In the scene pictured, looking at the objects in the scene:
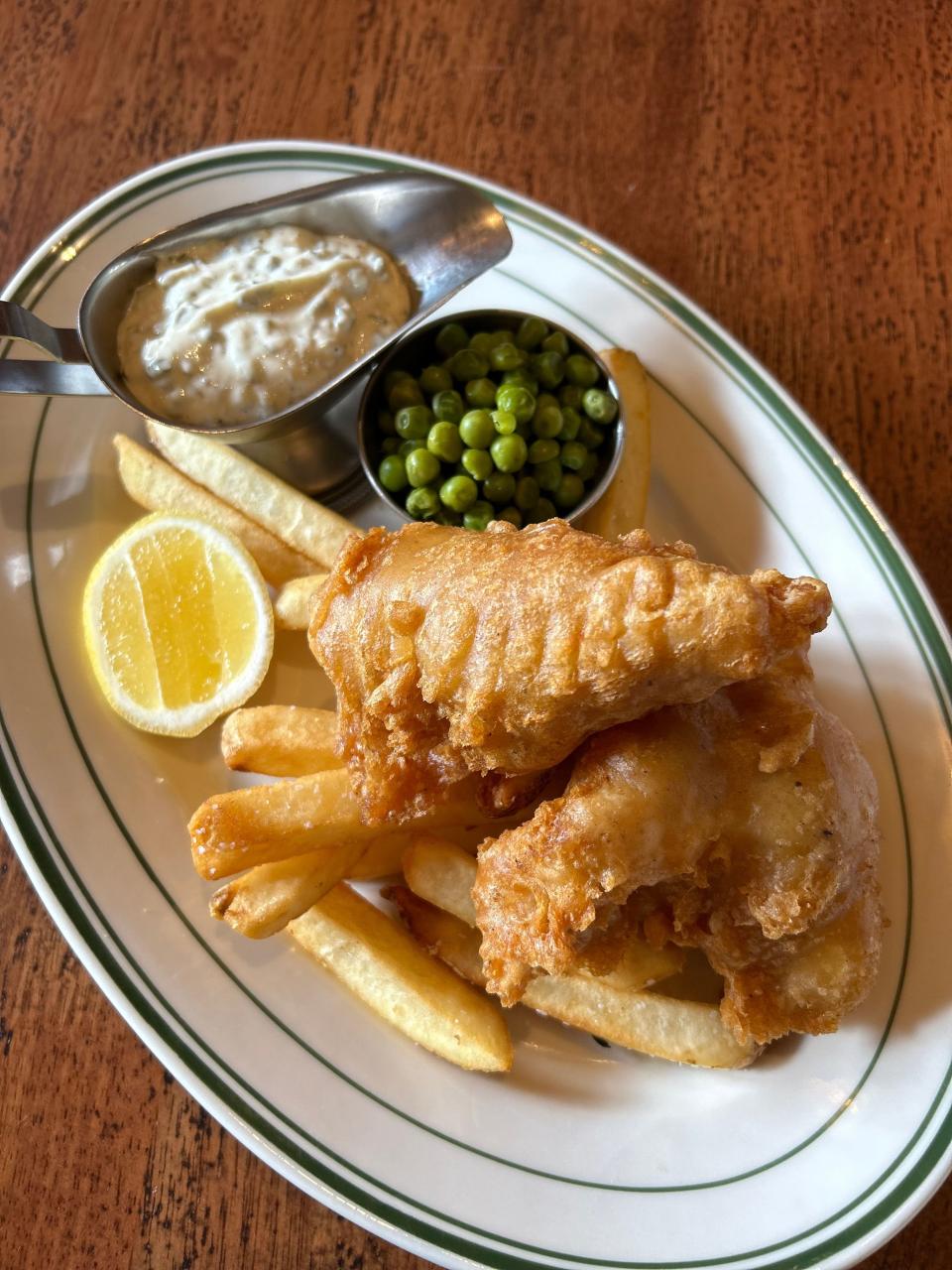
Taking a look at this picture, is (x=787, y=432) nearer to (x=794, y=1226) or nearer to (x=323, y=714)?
(x=323, y=714)

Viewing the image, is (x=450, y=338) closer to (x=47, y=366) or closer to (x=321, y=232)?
(x=321, y=232)

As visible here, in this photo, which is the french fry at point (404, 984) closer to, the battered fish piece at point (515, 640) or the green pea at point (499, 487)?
the battered fish piece at point (515, 640)

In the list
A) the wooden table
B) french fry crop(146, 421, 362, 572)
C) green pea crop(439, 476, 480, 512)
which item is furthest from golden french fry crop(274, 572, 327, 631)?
the wooden table

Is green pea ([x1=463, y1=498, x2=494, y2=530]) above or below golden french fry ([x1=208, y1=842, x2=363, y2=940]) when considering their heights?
above

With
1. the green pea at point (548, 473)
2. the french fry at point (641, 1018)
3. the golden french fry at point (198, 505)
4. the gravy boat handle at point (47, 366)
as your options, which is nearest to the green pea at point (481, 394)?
the green pea at point (548, 473)

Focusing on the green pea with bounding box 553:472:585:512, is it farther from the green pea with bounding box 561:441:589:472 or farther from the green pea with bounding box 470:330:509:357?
the green pea with bounding box 470:330:509:357

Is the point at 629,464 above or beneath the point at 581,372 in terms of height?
beneath

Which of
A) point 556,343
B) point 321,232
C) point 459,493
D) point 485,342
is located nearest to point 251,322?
point 321,232
